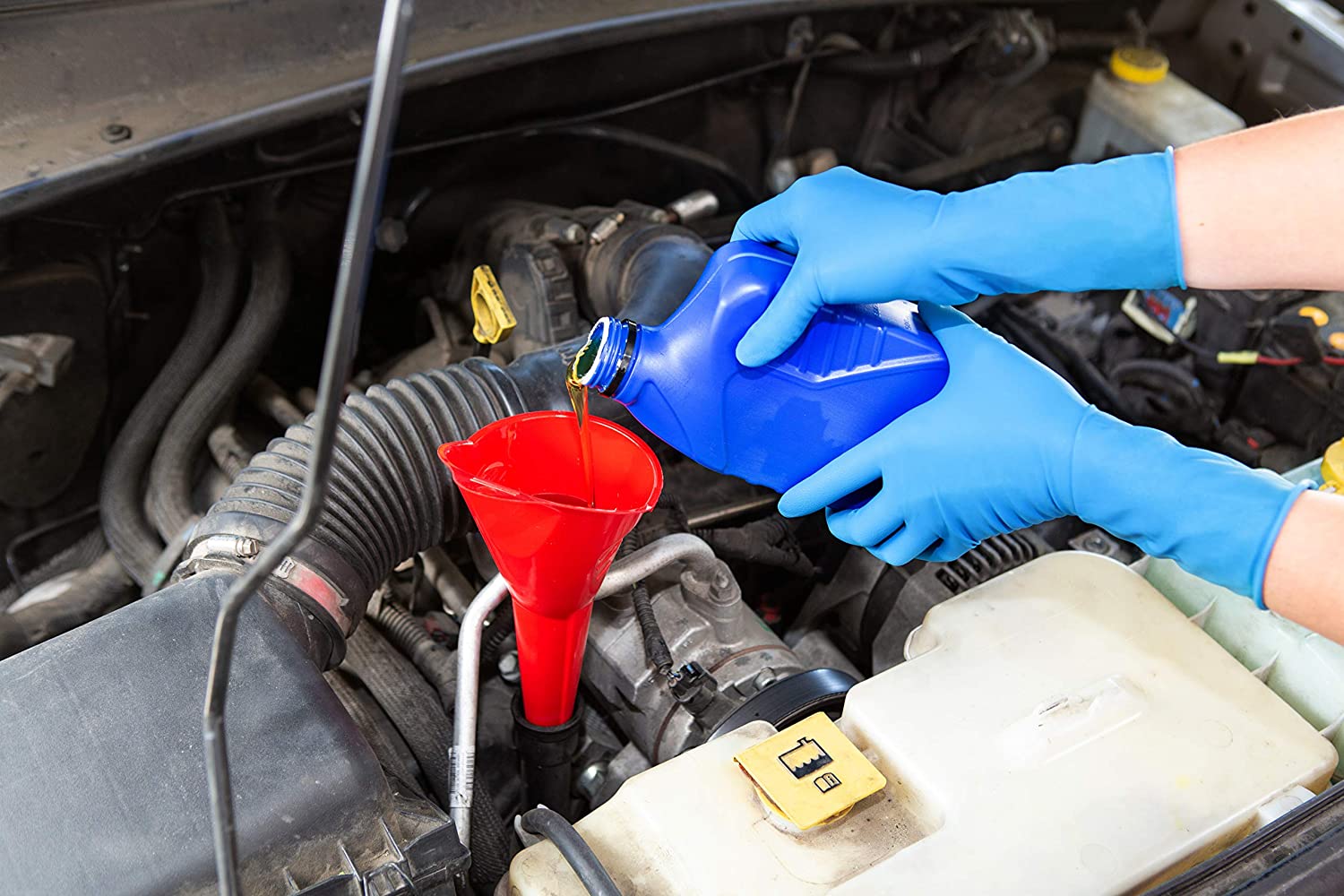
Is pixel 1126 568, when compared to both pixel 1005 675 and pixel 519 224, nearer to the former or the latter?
pixel 1005 675

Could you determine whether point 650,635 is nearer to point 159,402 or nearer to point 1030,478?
point 1030,478

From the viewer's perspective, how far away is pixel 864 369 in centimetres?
103

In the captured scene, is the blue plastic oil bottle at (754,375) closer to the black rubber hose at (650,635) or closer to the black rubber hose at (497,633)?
the black rubber hose at (650,635)

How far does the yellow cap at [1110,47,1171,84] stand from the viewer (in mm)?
2057

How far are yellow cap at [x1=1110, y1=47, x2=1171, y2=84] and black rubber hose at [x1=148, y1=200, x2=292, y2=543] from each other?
1497 mm

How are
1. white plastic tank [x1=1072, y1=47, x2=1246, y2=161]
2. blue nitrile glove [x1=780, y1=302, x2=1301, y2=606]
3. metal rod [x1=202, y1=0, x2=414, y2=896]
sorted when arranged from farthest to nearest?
Result: white plastic tank [x1=1072, y1=47, x2=1246, y2=161] < blue nitrile glove [x1=780, y1=302, x2=1301, y2=606] < metal rod [x1=202, y1=0, x2=414, y2=896]

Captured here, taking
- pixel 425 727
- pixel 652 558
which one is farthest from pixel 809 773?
pixel 425 727

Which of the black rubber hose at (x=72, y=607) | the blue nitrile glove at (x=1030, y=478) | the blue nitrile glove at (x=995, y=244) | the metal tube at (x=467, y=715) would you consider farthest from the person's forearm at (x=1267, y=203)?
the black rubber hose at (x=72, y=607)

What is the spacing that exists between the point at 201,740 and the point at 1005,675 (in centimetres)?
69

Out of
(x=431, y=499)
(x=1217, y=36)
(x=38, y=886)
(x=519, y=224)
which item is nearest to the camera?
(x=38, y=886)

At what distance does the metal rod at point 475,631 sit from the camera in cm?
101

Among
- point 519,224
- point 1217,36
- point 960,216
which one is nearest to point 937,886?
point 960,216

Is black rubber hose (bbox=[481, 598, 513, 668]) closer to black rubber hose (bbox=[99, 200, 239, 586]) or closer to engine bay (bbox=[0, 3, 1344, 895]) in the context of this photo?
engine bay (bbox=[0, 3, 1344, 895])

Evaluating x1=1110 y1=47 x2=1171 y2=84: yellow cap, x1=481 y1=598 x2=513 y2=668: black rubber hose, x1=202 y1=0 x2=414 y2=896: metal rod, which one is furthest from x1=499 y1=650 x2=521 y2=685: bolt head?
x1=1110 y1=47 x2=1171 y2=84: yellow cap
